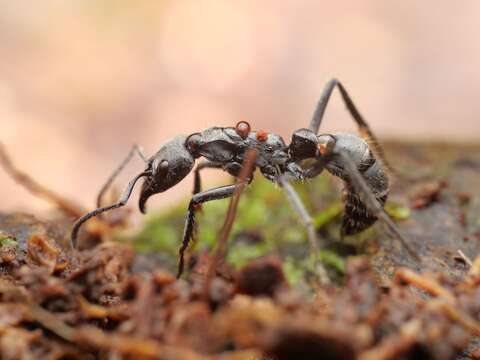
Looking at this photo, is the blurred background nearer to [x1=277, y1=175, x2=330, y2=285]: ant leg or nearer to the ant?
the ant

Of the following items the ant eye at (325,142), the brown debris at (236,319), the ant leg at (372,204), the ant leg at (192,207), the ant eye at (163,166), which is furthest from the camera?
the ant eye at (325,142)

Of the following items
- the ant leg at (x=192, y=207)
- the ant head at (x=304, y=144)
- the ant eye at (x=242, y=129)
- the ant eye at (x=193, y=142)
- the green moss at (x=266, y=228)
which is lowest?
the green moss at (x=266, y=228)

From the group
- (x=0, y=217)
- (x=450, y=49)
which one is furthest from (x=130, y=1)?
(x=0, y=217)

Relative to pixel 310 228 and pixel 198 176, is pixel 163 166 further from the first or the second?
pixel 310 228

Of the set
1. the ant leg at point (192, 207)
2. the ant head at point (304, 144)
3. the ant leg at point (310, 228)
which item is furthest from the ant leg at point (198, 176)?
the ant leg at point (310, 228)

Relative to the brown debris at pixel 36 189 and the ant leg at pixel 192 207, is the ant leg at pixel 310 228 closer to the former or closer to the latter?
the ant leg at pixel 192 207

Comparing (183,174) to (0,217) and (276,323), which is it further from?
(276,323)

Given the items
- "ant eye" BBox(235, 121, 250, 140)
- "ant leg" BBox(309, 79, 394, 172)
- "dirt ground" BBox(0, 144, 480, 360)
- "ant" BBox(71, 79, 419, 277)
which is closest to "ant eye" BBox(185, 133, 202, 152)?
"ant" BBox(71, 79, 419, 277)
